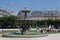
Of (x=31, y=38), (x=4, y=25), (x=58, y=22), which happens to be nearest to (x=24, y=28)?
(x=31, y=38)

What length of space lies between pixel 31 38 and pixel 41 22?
58.0 m

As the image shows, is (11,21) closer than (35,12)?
Yes

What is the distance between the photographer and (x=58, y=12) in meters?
134

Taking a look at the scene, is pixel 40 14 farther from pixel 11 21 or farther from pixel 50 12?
pixel 11 21

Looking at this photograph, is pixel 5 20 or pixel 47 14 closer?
pixel 5 20

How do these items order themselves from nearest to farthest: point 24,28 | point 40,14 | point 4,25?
point 24,28, point 4,25, point 40,14

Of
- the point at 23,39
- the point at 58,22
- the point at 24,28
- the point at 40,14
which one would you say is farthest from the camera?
the point at 40,14

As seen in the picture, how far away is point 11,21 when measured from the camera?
253 ft

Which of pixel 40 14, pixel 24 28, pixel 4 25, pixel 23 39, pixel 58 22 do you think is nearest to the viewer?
pixel 23 39

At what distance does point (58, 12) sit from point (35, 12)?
47.2 ft

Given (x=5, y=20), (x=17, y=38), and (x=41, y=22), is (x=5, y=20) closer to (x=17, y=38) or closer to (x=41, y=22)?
(x=41, y=22)

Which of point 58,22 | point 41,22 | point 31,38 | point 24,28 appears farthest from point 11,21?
point 31,38

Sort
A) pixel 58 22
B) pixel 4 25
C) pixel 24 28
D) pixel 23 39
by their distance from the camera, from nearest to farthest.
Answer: pixel 23 39 → pixel 24 28 → pixel 4 25 → pixel 58 22

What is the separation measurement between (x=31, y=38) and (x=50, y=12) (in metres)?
110
